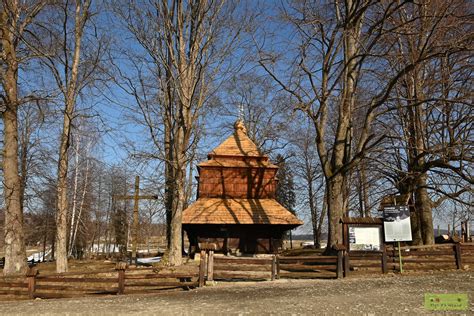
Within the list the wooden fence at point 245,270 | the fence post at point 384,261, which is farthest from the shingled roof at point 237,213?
the fence post at point 384,261

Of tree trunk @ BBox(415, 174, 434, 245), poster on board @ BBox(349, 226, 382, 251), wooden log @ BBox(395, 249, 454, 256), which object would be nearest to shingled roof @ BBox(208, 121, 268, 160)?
tree trunk @ BBox(415, 174, 434, 245)

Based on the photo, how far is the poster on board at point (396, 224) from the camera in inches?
579

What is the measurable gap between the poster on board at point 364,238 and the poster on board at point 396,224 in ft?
1.37

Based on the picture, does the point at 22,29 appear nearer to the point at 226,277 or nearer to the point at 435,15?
the point at 226,277

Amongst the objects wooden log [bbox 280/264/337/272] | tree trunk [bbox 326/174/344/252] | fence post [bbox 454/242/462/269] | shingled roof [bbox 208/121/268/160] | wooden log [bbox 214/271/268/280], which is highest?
shingled roof [bbox 208/121/268/160]

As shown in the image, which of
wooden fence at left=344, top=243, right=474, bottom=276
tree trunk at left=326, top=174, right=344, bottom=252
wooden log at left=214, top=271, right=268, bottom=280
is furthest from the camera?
tree trunk at left=326, top=174, right=344, bottom=252

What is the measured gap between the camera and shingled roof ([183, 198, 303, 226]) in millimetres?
22844

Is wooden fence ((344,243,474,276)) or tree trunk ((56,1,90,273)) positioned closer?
wooden fence ((344,243,474,276))

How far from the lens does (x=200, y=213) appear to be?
76.9 feet

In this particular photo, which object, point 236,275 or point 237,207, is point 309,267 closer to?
point 236,275

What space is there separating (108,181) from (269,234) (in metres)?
27.5

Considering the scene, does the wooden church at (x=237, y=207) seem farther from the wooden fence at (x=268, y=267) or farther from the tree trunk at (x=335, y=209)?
the wooden fence at (x=268, y=267)

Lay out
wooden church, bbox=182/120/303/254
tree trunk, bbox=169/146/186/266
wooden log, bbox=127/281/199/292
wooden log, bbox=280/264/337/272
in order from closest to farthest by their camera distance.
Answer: wooden log, bbox=127/281/199/292 → wooden log, bbox=280/264/337/272 → tree trunk, bbox=169/146/186/266 → wooden church, bbox=182/120/303/254

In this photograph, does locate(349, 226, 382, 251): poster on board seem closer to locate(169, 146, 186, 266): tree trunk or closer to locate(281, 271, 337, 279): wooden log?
locate(281, 271, 337, 279): wooden log
